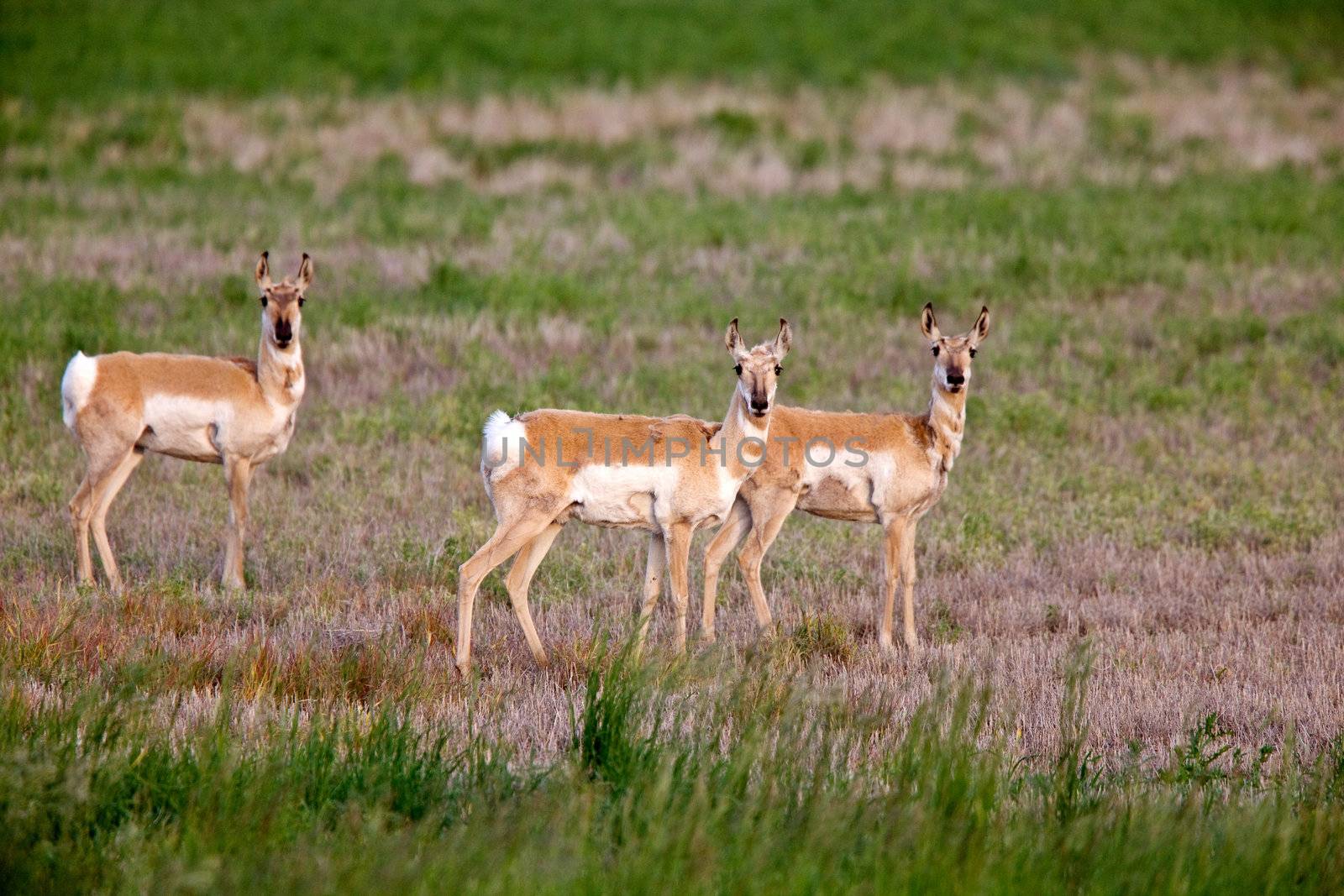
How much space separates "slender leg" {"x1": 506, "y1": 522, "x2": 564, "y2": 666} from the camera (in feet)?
24.5

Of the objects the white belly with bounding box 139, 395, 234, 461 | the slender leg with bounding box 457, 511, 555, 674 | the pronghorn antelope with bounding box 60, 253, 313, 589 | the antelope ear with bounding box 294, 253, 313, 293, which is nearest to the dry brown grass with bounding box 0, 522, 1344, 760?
the slender leg with bounding box 457, 511, 555, 674

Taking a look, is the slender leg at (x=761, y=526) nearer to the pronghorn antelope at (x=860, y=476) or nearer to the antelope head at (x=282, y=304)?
the pronghorn antelope at (x=860, y=476)

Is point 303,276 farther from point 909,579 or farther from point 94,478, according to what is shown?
point 909,579

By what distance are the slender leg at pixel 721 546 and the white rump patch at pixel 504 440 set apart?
1392 millimetres

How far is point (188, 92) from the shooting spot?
25.4m

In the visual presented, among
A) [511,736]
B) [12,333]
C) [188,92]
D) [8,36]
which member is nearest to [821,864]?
[511,736]

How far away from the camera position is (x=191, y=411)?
8953 millimetres

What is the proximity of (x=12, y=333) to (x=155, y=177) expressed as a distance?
8.20 meters

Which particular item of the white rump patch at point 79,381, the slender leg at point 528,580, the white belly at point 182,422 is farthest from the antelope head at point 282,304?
the slender leg at point 528,580

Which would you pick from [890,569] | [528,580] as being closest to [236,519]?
[528,580]

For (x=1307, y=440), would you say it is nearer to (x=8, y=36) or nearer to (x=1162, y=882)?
(x=1162, y=882)

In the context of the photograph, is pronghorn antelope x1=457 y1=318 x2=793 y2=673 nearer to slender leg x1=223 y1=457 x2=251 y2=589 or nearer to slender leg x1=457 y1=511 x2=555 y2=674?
slender leg x1=457 y1=511 x2=555 y2=674

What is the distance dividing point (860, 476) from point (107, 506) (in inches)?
183

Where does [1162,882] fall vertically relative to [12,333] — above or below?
below
